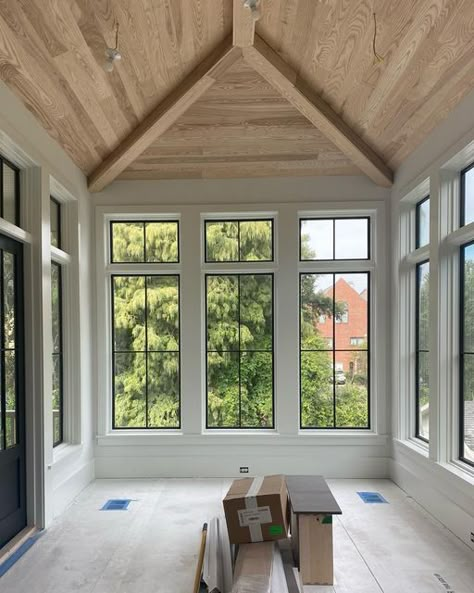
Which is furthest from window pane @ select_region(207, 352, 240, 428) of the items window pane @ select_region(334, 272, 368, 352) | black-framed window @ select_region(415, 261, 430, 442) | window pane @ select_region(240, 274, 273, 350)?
black-framed window @ select_region(415, 261, 430, 442)

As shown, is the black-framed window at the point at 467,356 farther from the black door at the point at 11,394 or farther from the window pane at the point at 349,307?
the black door at the point at 11,394

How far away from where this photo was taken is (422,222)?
4109 mm

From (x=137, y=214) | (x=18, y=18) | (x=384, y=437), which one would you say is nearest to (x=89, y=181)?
(x=137, y=214)

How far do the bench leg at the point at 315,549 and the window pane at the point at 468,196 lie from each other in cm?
232

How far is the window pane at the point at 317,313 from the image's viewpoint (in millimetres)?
4633

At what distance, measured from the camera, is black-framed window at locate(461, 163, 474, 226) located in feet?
10.6

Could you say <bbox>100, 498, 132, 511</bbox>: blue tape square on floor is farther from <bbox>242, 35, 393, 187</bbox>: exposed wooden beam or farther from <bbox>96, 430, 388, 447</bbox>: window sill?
<bbox>242, 35, 393, 187</bbox>: exposed wooden beam

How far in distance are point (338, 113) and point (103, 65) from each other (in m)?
2.03

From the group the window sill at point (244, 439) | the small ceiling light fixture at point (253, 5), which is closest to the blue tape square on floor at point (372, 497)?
the window sill at point (244, 439)

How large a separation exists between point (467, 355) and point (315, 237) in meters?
1.98

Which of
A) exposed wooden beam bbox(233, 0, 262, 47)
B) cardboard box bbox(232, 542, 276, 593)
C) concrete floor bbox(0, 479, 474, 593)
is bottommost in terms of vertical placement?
concrete floor bbox(0, 479, 474, 593)

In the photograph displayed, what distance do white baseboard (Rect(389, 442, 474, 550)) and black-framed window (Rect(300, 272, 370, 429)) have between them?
0.63m

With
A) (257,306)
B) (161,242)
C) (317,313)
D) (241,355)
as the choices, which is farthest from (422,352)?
(161,242)

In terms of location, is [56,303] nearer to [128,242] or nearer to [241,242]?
[128,242]
